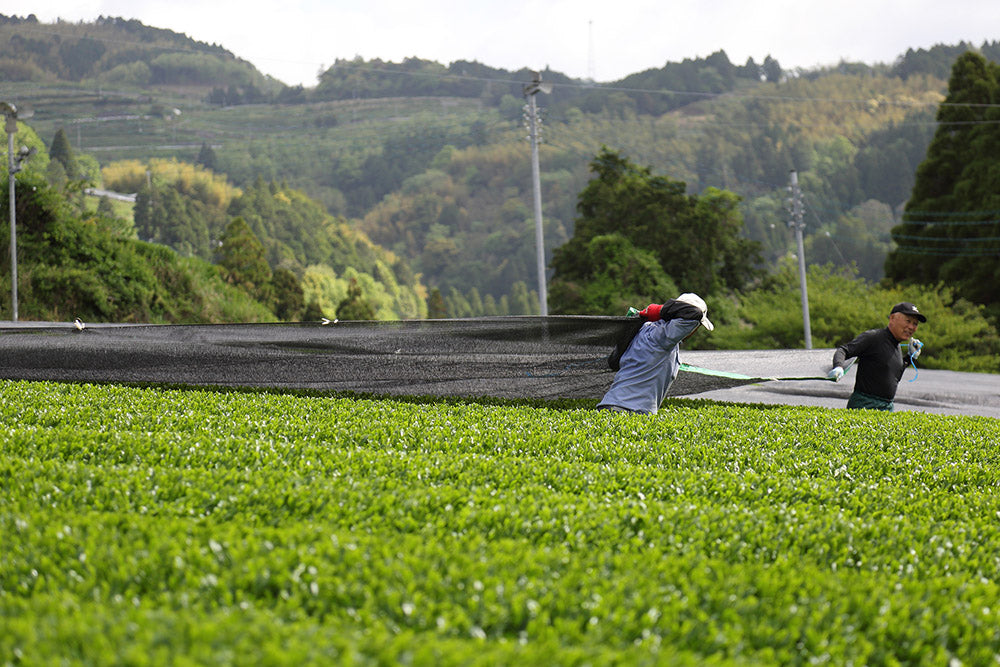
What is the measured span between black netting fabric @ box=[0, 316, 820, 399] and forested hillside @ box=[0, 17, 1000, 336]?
72868mm

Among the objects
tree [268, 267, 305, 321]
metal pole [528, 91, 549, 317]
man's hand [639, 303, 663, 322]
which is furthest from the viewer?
tree [268, 267, 305, 321]

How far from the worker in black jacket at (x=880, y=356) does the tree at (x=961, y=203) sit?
1036 inches

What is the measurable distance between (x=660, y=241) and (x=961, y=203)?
1266 cm

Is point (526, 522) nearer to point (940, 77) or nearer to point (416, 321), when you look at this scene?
point (416, 321)

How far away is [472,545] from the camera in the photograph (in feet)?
12.3

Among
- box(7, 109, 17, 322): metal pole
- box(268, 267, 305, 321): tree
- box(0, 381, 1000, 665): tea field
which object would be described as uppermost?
box(7, 109, 17, 322): metal pole

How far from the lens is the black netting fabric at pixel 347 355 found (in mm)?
9094

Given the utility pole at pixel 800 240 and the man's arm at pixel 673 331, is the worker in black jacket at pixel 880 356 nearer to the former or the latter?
the man's arm at pixel 673 331

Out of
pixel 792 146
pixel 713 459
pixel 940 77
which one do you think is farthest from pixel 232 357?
pixel 940 77

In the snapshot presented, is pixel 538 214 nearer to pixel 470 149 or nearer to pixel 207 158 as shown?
pixel 207 158

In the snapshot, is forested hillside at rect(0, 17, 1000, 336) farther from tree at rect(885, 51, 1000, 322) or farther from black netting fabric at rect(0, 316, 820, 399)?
black netting fabric at rect(0, 316, 820, 399)

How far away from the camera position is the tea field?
9.47 feet

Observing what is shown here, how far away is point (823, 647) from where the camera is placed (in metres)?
3.21

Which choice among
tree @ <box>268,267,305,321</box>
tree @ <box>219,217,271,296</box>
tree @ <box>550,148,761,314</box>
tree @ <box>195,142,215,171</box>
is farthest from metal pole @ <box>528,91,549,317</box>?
tree @ <box>195,142,215,171</box>
